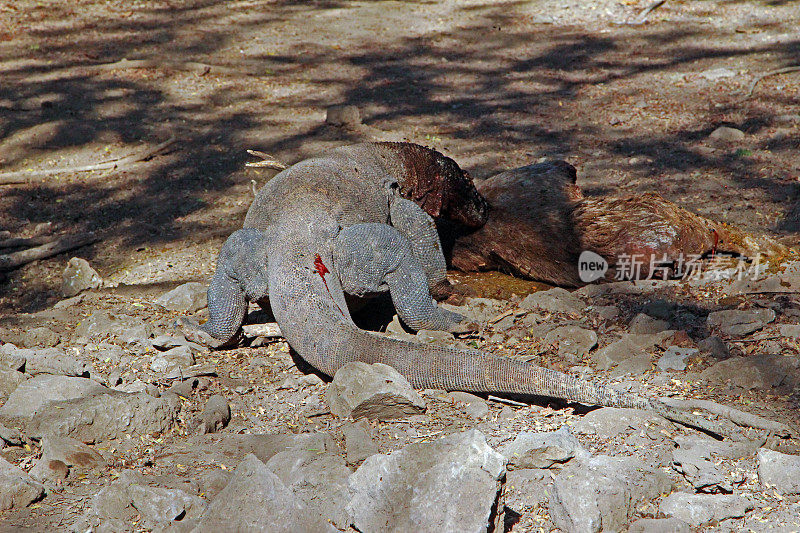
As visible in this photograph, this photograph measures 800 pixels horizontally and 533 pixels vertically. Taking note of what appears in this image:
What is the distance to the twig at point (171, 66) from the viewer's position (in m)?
10.4

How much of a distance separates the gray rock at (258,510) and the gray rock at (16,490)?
31.2 inches

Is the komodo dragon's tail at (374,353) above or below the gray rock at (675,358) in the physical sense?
above

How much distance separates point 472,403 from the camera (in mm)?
3748

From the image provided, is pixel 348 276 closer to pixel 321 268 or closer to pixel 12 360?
pixel 321 268

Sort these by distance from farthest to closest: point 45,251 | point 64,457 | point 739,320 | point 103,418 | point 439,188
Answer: point 45,251 → point 439,188 → point 739,320 → point 103,418 → point 64,457

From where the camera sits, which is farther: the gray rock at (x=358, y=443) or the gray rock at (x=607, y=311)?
the gray rock at (x=607, y=311)

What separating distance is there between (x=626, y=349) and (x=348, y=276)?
1.59 m

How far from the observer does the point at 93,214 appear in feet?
23.2

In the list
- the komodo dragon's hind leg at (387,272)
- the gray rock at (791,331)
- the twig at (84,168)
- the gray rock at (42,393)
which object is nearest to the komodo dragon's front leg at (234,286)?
the komodo dragon's hind leg at (387,272)

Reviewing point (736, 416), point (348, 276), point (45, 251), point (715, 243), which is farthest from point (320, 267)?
point (45, 251)

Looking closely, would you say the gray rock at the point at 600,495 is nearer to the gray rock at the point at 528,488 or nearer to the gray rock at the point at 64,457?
the gray rock at the point at 528,488

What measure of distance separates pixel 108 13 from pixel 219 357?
10.0 m

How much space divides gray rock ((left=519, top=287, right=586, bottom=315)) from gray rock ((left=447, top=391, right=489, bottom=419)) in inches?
46.3

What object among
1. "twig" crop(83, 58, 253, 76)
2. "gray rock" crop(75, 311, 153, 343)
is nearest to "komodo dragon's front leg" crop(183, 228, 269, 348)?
"gray rock" crop(75, 311, 153, 343)
